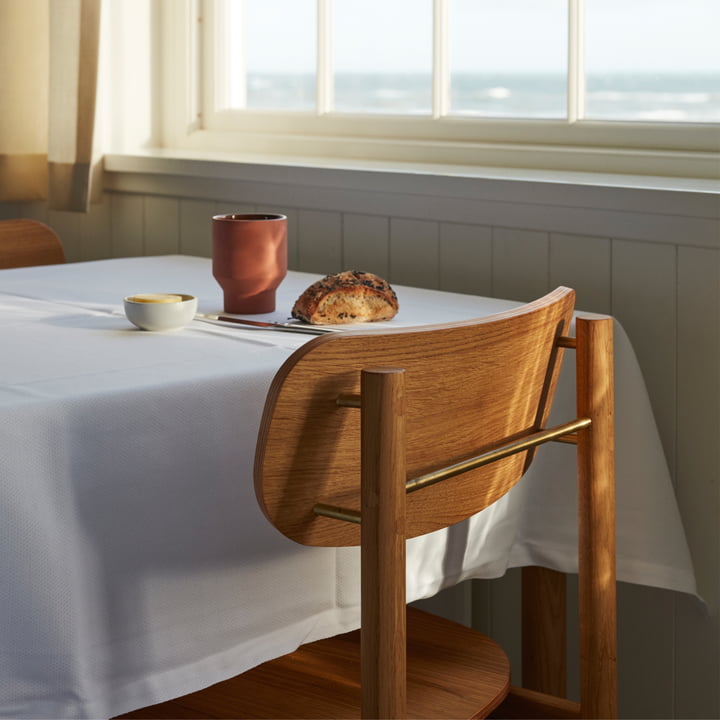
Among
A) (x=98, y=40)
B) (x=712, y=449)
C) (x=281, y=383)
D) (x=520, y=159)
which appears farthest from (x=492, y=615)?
(x=98, y=40)

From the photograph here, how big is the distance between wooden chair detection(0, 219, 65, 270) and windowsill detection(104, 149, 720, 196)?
302mm

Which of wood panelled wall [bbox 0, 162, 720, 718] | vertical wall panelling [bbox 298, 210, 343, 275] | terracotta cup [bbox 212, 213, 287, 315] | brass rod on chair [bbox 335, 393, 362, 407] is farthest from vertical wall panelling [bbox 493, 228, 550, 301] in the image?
brass rod on chair [bbox 335, 393, 362, 407]

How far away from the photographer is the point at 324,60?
7.59 feet

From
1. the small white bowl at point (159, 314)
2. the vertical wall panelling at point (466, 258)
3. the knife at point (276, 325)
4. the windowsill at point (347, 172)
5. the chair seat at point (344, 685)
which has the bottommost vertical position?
the chair seat at point (344, 685)

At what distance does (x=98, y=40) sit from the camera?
2365 millimetres

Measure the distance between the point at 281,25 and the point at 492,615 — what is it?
128 cm

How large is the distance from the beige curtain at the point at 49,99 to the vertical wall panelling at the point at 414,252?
80 centimetres

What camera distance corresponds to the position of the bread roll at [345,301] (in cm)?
135

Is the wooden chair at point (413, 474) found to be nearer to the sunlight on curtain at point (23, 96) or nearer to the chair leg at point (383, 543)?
the chair leg at point (383, 543)

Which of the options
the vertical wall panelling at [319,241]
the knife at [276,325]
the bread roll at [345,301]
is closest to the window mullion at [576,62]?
the vertical wall panelling at [319,241]

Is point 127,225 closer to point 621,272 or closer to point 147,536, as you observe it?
point 621,272

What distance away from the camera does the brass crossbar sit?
883mm

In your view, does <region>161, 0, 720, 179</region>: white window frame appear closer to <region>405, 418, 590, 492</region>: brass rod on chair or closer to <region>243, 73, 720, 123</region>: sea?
<region>243, 73, 720, 123</region>: sea

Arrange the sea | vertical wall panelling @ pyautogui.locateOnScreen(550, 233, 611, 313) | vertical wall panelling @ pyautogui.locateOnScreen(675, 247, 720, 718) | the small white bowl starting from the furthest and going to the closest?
the sea, vertical wall panelling @ pyautogui.locateOnScreen(550, 233, 611, 313), vertical wall panelling @ pyautogui.locateOnScreen(675, 247, 720, 718), the small white bowl
